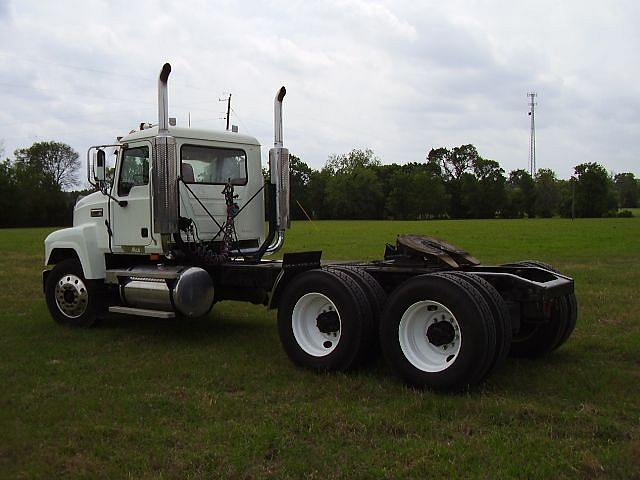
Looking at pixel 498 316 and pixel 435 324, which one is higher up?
pixel 498 316

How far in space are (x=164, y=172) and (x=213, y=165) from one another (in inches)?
39.9

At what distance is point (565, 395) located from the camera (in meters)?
6.26

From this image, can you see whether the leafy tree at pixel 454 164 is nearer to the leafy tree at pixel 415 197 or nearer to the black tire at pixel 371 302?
the leafy tree at pixel 415 197

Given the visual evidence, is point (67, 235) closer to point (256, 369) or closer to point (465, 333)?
point (256, 369)

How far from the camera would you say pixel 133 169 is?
30.8 feet

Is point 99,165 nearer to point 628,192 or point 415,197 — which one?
point 415,197

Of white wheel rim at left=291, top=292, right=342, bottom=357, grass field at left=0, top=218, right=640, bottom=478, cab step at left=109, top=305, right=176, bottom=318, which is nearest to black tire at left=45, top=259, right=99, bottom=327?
cab step at left=109, top=305, right=176, bottom=318

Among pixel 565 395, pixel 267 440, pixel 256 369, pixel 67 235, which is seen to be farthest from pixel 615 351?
pixel 67 235

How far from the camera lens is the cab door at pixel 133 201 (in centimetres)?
921

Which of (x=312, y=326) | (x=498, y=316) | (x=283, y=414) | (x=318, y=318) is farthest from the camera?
(x=312, y=326)

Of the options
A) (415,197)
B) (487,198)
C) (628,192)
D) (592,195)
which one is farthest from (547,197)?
(628,192)

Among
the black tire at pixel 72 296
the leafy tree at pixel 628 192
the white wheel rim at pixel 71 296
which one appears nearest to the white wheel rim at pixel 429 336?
the black tire at pixel 72 296

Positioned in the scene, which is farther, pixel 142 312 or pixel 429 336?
pixel 142 312

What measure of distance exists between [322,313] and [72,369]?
2.80m
